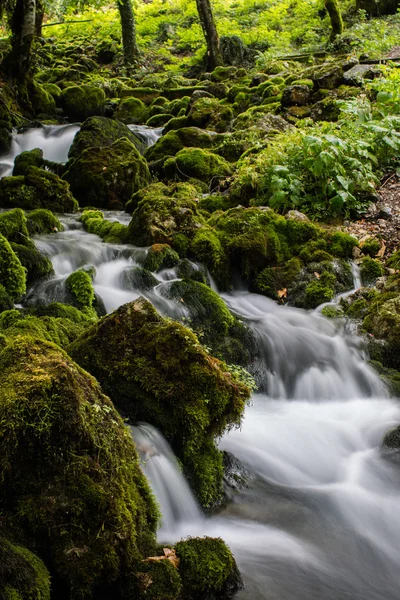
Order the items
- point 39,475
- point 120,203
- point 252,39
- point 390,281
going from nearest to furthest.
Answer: point 39,475
point 390,281
point 120,203
point 252,39

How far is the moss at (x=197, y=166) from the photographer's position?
36.8ft

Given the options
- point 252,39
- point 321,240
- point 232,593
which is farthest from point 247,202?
point 252,39

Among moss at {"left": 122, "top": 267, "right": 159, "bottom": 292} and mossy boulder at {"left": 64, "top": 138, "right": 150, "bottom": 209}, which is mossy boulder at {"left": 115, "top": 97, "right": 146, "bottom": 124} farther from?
moss at {"left": 122, "top": 267, "right": 159, "bottom": 292}

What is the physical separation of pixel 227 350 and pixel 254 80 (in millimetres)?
12969

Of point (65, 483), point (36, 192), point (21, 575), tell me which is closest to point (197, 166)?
point (36, 192)

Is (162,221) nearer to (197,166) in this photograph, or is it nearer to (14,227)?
(14,227)

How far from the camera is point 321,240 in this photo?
8.48 metres

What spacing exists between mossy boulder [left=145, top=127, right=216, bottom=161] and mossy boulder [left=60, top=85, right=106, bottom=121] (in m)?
4.84

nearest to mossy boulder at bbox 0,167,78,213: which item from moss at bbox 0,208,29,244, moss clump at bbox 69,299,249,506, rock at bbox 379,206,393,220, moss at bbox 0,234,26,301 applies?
moss at bbox 0,208,29,244

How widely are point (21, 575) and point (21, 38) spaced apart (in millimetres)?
15218

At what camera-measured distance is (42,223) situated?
837 centimetres

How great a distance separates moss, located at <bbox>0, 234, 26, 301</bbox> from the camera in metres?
5.86

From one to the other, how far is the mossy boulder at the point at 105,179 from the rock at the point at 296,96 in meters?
4.66

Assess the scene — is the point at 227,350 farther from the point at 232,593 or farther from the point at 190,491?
the point at 232,593
